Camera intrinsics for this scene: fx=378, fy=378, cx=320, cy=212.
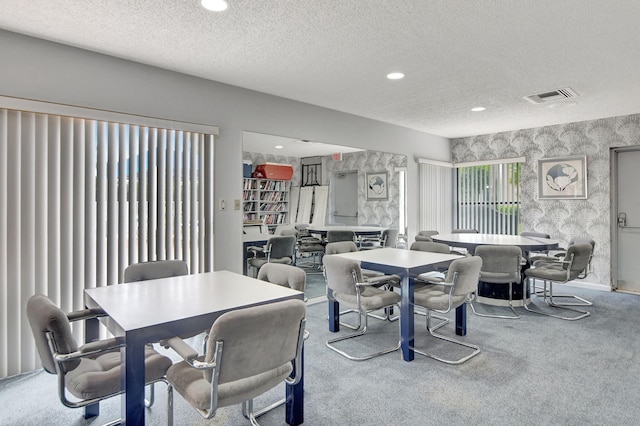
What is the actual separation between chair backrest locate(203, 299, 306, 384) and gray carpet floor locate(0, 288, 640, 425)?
0.75 meters

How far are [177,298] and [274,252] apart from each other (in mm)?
2716

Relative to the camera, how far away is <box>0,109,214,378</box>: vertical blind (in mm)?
2668

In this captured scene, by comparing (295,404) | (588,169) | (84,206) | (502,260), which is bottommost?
(295,404)

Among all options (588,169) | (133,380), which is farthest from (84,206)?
(588,169)

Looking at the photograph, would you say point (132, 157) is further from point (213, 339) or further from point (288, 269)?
point (213, 339)

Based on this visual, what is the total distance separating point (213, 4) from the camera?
2.25 m

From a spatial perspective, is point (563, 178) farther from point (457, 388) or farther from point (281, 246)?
point (457, 388)

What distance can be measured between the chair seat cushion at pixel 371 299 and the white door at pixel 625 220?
413 centimetres

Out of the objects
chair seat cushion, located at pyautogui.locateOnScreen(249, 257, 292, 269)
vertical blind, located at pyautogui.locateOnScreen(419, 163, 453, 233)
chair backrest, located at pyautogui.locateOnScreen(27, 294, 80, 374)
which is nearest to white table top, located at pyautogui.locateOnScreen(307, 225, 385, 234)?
vertical blind, located at pyautogui.locateOnScreen(419, 163, 453, 233)

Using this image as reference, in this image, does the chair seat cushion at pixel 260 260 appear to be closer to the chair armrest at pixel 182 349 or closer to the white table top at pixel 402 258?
the white table top at pixel 402 258

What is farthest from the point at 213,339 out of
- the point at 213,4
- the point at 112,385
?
the point at 213,4

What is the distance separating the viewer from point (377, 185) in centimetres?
628

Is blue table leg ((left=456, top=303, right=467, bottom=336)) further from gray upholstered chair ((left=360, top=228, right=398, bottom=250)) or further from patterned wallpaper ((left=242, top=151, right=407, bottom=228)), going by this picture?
patterned wallpaper ((left=242, top=151, right=407, bottom=228))

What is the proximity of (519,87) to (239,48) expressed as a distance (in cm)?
282
